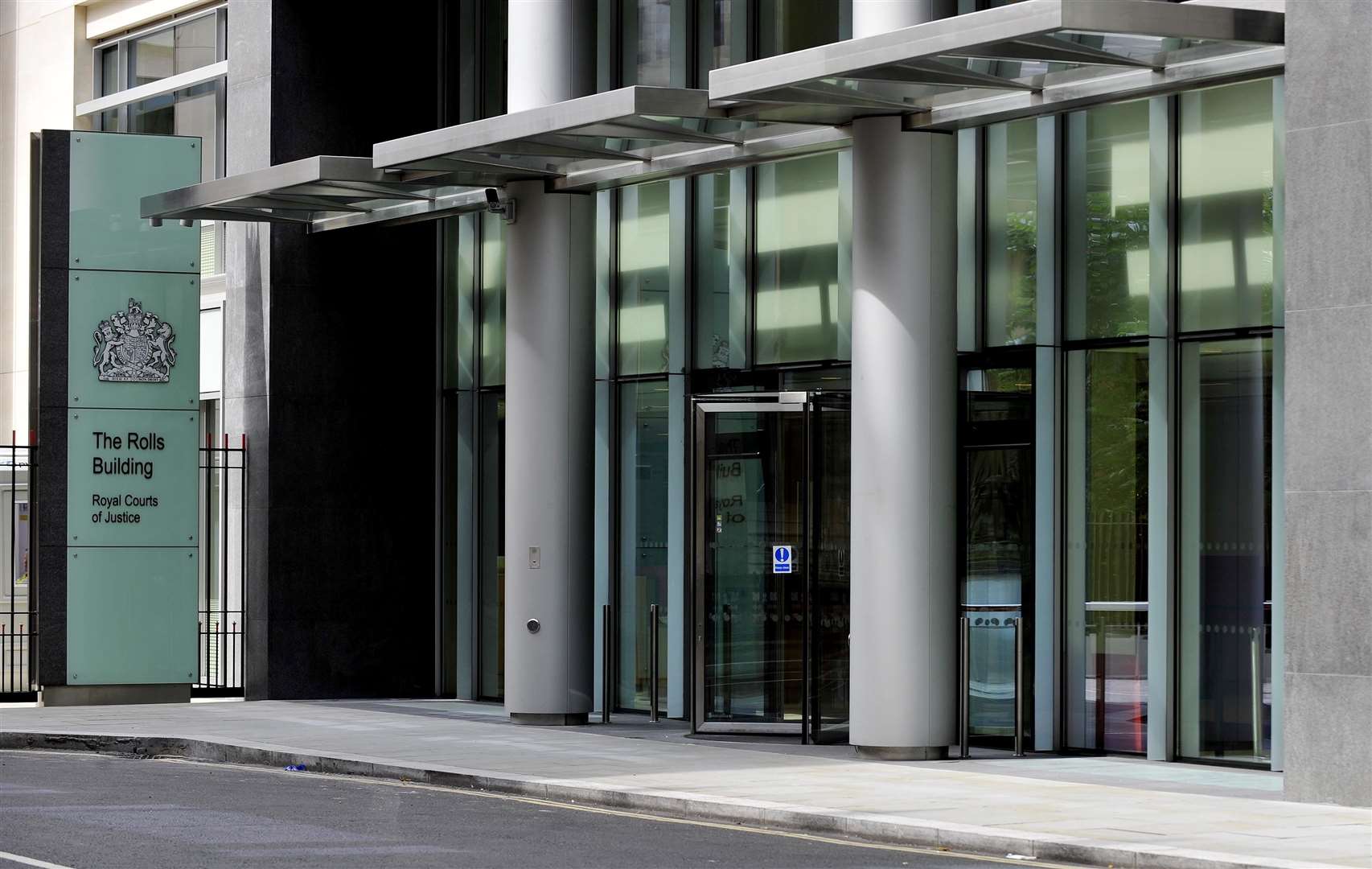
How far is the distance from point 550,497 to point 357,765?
172 inches

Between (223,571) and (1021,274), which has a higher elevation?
(1021,274)

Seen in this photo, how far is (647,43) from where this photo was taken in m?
21.5

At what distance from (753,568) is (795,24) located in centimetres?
553

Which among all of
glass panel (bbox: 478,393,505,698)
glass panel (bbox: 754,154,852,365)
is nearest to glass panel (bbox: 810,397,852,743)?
glass panel (bbox: 754,154,852,365)

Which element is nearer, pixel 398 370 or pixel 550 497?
pixel 550 497

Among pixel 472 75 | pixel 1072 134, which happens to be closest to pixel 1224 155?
pixel 1072 134

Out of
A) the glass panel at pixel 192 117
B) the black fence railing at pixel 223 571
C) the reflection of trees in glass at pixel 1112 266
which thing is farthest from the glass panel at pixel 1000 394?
the glass panel at pixel 192 117

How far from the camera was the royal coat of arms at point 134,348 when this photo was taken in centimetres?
2194

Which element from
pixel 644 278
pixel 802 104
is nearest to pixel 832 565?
pixel 802 104

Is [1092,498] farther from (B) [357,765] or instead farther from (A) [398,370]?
(A) [398,370]

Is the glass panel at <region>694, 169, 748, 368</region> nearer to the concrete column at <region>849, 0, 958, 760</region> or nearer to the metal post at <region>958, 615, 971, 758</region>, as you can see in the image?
the concrete column at <region>849, 0, 958, 760</region>

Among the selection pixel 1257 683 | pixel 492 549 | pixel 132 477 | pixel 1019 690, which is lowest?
pixel 1019 690

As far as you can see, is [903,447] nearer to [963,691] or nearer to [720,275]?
[963,691]

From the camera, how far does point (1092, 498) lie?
16922 millimetres
